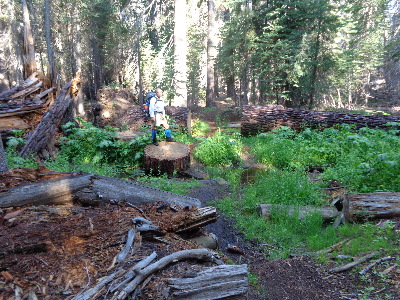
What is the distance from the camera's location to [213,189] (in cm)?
830

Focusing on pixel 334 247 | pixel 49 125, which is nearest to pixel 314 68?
pixel 49 125

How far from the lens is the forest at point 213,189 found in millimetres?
3096

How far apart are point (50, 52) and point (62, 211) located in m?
17.5

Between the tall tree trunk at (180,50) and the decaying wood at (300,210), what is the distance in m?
10.7

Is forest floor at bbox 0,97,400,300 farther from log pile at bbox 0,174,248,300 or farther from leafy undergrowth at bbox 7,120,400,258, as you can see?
leafy undergrowth at bbox 7,120,400,258

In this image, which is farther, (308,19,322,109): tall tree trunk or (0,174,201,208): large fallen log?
(308,19,322,109): tall tree trunk

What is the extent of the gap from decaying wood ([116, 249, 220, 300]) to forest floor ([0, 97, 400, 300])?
7 centimetres

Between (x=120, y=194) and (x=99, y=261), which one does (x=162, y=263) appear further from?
(x=120, y=194)

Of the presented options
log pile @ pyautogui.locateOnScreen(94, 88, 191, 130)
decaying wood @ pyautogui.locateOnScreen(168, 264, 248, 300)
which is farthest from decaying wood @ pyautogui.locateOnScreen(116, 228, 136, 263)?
log pile @ pyautogui.locateOnScreen(94, 88, 191, 130)

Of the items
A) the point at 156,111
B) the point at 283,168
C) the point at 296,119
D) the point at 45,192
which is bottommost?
the point at 283,168

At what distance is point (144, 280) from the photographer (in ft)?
9.16

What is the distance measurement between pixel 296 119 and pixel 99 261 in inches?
501

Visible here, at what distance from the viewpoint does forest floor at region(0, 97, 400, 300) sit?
277 cm

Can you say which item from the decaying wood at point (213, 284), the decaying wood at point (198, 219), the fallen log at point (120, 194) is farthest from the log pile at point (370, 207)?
the decaying wood at point (213, 284)
